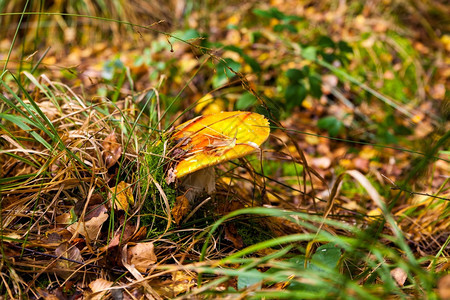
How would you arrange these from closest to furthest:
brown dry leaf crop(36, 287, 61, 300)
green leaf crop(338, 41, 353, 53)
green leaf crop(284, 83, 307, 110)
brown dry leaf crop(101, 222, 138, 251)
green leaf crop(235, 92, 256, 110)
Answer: brown dry leaf crop(36, 287, 61, 300) → brown dry leaf crop(101, 222, 138, 251) → green leaf crop(235, 92, 256, 110) → green leaf crop(338, 41, 353, 53) → green leaf crop(284, 83, 307, 110)

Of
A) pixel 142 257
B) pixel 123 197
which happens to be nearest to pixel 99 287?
pixel 142 257


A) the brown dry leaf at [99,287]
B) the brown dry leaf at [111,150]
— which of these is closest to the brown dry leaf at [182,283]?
the brown dry leaf at [99,287]

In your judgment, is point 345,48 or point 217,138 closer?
point 217,138

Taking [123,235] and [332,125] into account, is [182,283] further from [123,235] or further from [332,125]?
[332,125]

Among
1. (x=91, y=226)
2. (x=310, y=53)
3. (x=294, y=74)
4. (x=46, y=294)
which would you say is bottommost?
(x=46, y=294)

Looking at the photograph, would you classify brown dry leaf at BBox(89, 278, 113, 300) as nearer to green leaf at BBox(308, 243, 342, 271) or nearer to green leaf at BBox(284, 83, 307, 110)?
green leaf at BBox(308, 243, 342, 271)

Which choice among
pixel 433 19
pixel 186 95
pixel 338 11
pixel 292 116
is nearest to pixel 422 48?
pixel 433 19

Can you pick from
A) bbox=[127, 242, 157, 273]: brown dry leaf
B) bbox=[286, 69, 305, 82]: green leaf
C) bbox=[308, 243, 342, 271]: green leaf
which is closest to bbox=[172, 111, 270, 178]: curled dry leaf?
bbox=[127, 242, 157, 273]: brown dry leaf
